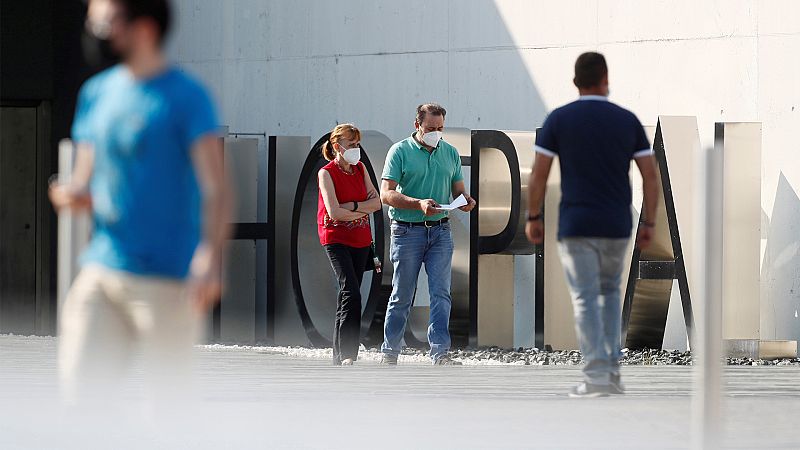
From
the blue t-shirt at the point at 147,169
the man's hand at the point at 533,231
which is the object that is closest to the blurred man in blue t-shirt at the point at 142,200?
the blue t-shirt at the point at 147,169

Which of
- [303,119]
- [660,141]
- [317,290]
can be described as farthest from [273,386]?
[303,119]

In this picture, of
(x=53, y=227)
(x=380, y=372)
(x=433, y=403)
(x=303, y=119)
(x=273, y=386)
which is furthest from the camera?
(x=53, y=227)

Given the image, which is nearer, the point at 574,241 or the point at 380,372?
the point at 574,241

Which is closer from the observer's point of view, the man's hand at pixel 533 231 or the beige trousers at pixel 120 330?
the beige trousers at pixel 120 330

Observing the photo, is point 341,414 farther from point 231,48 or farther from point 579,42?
point 231,48

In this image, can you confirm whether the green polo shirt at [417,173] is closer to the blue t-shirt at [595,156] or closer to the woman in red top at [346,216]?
the woman in red top at [346,216]

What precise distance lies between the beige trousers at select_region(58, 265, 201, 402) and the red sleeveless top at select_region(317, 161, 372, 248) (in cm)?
642

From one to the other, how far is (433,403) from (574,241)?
1314 millimetres

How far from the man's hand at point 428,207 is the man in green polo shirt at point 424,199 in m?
0.11

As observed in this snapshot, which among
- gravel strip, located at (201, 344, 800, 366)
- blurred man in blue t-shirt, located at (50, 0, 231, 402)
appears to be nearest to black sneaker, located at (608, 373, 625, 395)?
blurred man in blue t-shirt, located at (50, 0, 231, 402)

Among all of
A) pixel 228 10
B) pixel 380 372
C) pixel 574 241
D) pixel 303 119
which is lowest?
pixel 380 372

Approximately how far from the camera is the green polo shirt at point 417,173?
36.0ft

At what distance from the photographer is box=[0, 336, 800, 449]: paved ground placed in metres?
6.20

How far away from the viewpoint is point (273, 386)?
9.41 meters
